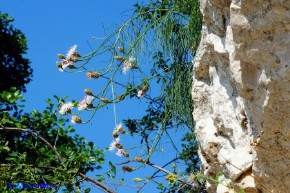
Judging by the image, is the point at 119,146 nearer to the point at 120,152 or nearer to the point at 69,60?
the point at 120,152

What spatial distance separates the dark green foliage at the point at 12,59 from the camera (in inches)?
270

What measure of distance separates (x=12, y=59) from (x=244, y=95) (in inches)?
196

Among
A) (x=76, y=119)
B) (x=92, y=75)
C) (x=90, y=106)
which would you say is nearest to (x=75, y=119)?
(x=76, y=119)

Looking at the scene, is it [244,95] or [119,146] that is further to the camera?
[119,146]

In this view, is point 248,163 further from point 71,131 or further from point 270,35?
point 71,131

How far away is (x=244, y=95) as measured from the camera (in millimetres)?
2381

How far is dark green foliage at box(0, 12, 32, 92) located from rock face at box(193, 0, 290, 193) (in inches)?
167

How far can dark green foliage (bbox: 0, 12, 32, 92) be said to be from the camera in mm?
6863

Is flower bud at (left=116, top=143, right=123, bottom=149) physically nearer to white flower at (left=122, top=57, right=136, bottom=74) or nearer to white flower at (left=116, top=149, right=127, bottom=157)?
white flower at (left=116, top=149, right=127, bottom=157)

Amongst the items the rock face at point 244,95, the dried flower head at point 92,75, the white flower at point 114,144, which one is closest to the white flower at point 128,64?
the dried flower head at point 92,75

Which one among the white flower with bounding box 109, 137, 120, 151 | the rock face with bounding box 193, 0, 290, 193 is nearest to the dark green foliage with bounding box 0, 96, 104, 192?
the white flower with bounding box 109, 137, 120, 151

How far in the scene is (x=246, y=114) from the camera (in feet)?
8.06

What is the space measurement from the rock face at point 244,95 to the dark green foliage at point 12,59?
4.23m

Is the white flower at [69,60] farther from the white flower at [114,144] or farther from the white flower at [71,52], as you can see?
the white flower at [114,144]
